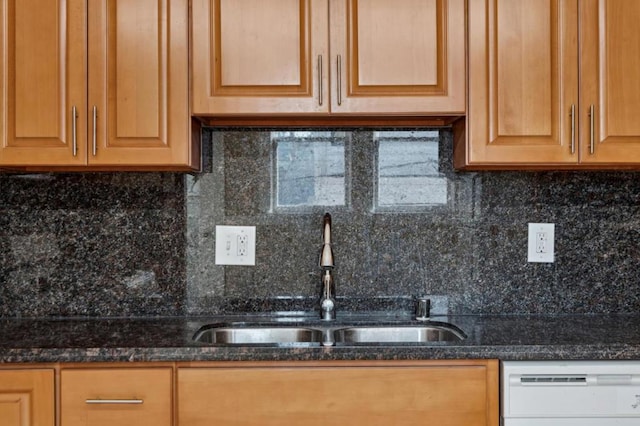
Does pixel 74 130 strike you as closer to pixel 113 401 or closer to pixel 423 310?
pixel 113 401

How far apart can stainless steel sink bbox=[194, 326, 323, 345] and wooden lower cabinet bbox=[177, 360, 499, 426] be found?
0.39 metres

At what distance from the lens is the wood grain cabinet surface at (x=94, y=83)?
63.7 inches

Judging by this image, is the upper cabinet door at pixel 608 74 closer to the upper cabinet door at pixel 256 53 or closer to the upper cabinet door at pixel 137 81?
the upper cabinet door at pixel 256 53

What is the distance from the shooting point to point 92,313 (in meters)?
1.93

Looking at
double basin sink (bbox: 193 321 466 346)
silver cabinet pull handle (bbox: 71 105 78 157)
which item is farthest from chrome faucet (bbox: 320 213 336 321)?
silver cabinet pull handle (bbox: 71 105 78 157)

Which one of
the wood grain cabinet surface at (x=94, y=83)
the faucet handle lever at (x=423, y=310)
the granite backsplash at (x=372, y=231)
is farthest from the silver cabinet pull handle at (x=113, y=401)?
the faucet handle lever at (x=423, y=310)

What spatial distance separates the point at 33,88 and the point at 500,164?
55.1 inches

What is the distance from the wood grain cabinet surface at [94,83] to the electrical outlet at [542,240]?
123cm

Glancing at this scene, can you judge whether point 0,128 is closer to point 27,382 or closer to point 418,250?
point 27,382

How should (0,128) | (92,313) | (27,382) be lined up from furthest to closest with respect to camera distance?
1. (92,313)
2. (0,128)
3. (27,382)

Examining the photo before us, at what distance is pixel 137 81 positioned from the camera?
5.34 ft

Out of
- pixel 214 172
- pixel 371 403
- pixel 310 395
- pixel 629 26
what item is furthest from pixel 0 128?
pixel 629 26

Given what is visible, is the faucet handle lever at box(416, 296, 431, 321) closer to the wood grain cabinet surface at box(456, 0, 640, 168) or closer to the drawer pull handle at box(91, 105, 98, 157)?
the wood grain cabinet surface at box(456, 0, 640, 168)

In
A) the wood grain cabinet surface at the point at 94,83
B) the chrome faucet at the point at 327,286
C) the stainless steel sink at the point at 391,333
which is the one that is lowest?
the stainless steel sink at the point at 391,333
